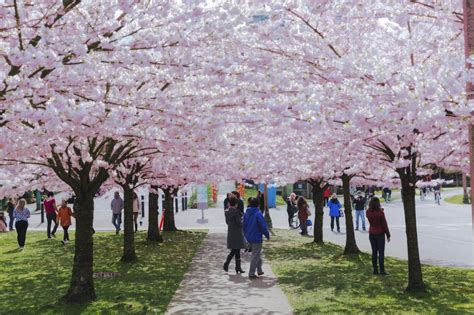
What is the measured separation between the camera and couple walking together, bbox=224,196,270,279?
12625 millimetres

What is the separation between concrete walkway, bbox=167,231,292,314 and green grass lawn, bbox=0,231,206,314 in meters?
0.30

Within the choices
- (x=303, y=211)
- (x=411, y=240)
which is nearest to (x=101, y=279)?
Result: (x=411, y=240)

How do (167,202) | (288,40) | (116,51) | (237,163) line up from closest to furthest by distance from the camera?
(116,51), (288,40), (237,163), (167,202)

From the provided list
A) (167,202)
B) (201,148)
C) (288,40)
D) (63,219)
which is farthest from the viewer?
(167,202)

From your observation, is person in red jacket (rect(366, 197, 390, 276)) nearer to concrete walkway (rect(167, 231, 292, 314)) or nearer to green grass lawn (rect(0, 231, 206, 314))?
concrete walkway (rect(167, 231, 292, 314))

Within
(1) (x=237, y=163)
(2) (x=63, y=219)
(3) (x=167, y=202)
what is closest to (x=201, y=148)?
(1) (x=237, y=163)

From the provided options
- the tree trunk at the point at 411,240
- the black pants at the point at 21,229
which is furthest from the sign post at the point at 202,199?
the tree trunk at the point at 411,240

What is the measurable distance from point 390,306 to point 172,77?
16.2ft

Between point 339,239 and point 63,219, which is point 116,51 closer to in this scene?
point 63,219

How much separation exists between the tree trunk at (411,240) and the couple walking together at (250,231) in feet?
10.4

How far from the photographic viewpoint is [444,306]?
29.8 feet

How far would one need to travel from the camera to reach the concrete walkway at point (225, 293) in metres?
9.05

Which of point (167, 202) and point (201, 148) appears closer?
point (201, 148)

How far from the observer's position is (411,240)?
10.6 meters
